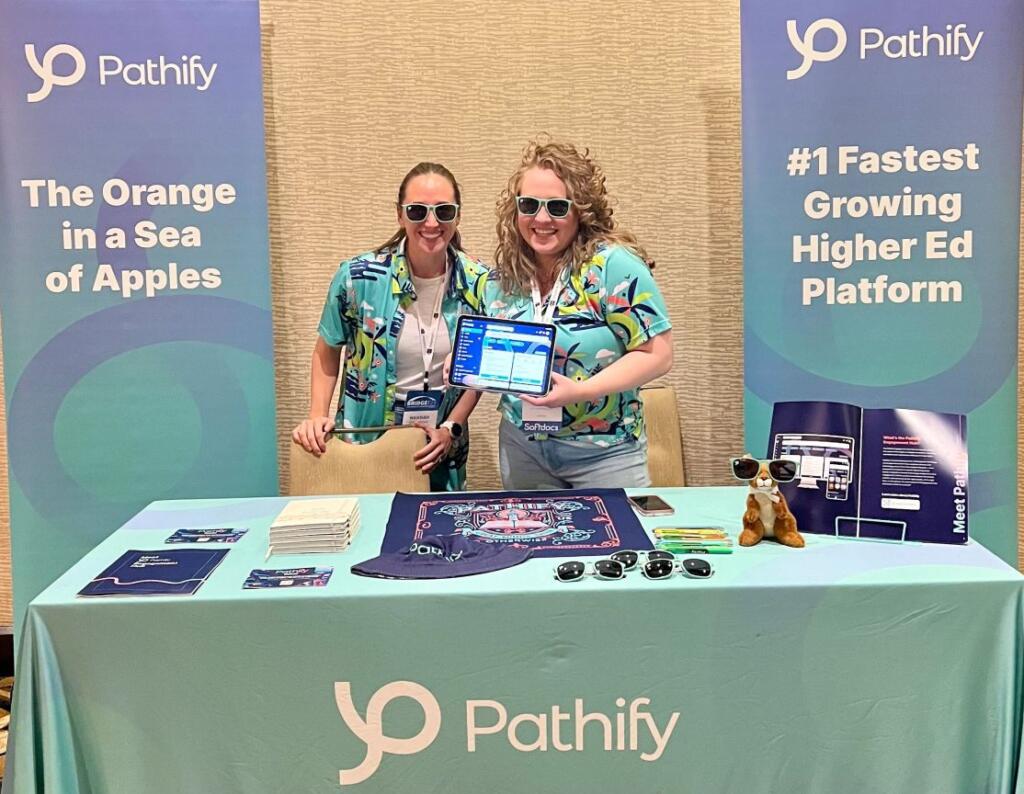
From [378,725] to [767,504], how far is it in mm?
953

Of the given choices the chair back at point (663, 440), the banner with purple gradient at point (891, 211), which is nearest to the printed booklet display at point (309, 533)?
the chair back at point (663, 440)

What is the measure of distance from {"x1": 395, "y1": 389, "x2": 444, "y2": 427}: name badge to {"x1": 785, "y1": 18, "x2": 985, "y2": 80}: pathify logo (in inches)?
67.9

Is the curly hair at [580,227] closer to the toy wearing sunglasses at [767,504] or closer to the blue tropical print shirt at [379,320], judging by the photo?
the blue tropical print shirt at [379,320]

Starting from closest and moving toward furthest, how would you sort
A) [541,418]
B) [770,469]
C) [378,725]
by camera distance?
[378,725] → [770,469] → [541,418]

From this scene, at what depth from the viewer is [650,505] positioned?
2.38m

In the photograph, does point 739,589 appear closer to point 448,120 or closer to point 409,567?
point 409,567

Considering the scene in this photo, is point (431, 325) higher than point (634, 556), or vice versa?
point (431, 325)

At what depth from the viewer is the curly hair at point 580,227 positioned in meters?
2.82

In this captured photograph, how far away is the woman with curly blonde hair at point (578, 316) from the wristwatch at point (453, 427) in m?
0.30

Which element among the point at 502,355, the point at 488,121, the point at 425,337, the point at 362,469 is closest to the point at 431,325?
the point at 425,337

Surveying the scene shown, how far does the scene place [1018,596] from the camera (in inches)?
69.8

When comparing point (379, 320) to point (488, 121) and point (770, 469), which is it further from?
point (770, 469)

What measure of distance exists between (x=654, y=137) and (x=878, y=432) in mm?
2295

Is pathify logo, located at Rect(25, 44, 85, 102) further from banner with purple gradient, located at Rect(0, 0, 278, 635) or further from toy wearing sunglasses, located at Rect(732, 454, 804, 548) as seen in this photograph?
toy wearing sunglasses, located at Rect(732, 454, 804, 548)
